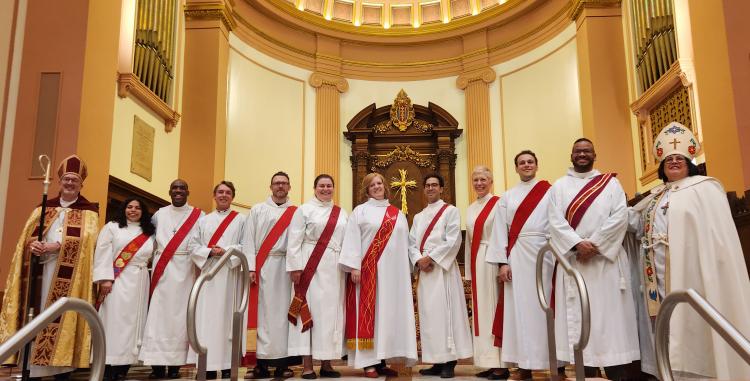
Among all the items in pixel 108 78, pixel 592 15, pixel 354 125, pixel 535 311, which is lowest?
pixel 535 311

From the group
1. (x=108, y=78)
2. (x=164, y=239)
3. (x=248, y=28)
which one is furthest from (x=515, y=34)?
(x=164, y=239)

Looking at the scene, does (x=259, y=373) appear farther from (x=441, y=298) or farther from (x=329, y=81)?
(x=329, y=81)

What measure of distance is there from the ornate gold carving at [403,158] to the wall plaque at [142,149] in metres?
4.49

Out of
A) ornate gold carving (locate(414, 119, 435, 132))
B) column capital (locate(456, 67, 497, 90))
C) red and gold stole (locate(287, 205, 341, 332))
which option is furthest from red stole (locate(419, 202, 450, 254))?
column capital (locate(456, 67, 497, 90))

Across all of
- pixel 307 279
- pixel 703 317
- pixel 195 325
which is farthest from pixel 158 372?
pixel 703 317

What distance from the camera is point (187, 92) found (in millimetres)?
9805

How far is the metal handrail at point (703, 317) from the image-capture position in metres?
2.04

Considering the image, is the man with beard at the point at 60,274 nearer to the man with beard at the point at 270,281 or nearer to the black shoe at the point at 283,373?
the man with beard at the point at 270,281

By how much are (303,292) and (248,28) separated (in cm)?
746

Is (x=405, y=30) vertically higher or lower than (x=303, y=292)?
higher

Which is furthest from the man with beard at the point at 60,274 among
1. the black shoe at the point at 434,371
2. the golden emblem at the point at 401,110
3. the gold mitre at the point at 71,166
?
the golden emblem at the point at 401,110

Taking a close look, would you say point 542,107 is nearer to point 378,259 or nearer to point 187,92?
point 187,92

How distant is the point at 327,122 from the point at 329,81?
0.86 m

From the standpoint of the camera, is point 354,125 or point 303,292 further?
point 354,125
